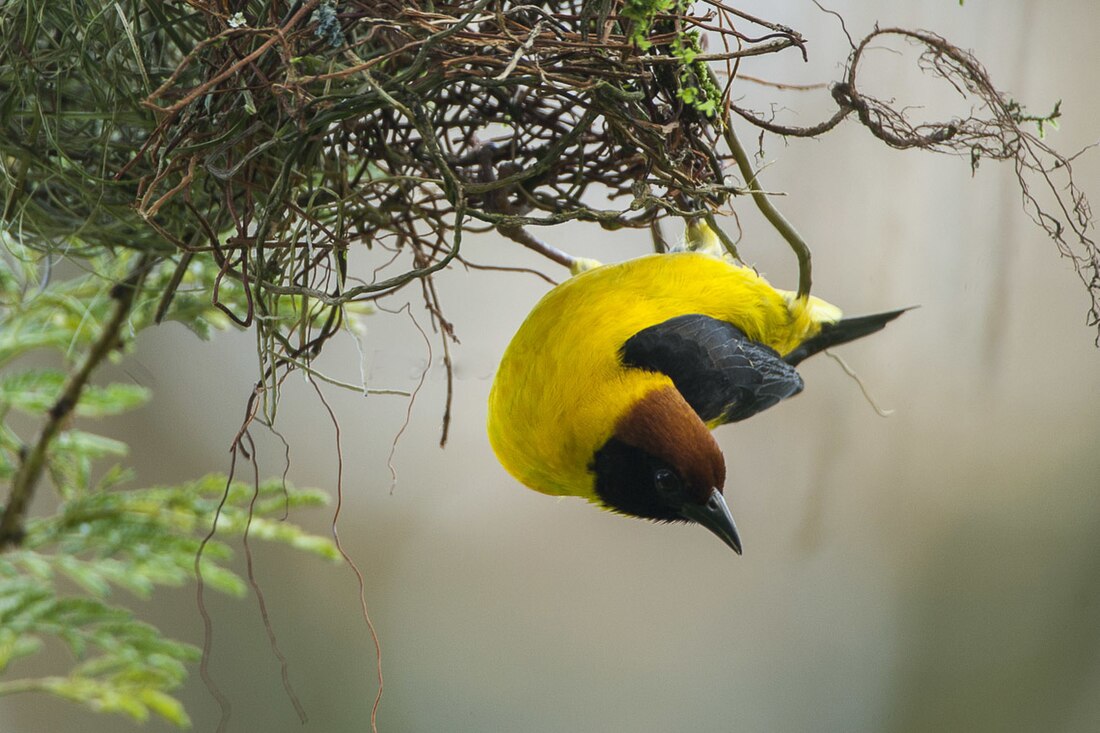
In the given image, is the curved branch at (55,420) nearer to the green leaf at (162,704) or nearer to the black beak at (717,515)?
the green leaf at (162,704)

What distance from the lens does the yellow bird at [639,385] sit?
93 cm

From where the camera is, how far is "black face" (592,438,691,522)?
926mm

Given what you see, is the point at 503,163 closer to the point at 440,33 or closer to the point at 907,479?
the point at 440,33

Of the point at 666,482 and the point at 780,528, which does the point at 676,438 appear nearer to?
the point at 666,482

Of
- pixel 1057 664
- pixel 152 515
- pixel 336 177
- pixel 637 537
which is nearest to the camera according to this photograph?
pixel 336 177

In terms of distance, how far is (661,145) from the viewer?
75 cm

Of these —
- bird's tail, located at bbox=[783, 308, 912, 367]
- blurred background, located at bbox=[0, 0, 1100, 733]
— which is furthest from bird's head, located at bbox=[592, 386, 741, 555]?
blurred background, located at bbox=[0, 0, 1100, 733]

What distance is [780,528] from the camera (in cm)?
248

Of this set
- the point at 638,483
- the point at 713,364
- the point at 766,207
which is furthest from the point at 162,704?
the point at 766,207

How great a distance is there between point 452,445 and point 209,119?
1.82 m

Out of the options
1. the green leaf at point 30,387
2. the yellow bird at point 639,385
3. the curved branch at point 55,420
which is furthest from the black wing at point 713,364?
the green leaf at point 30,387

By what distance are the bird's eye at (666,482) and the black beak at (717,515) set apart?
0.02m

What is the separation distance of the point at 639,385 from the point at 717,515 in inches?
5.8

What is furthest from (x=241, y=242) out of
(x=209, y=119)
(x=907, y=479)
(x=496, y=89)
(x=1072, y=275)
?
(x=907, y=479)
